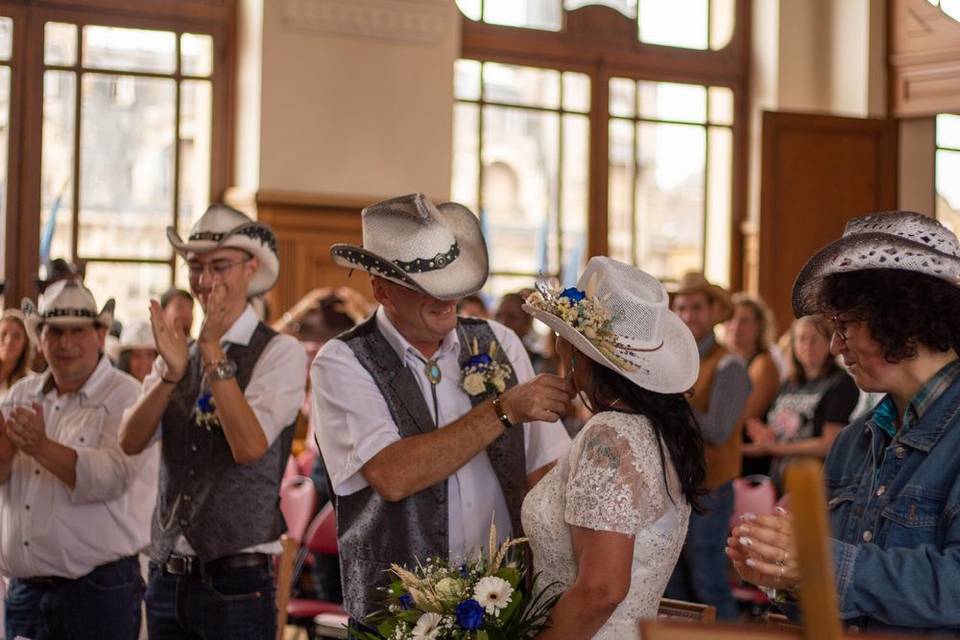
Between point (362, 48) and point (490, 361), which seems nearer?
point (490, 361)

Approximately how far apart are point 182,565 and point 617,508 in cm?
152

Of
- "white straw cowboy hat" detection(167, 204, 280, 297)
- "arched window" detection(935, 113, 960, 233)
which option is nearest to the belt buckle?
"white straw cowboy hat" detection(167, 204, 280, 297)

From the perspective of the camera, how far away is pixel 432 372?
3.26 meters

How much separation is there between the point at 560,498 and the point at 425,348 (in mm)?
693

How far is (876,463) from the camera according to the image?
237 cm

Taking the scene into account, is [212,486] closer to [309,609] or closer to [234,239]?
[234,239]

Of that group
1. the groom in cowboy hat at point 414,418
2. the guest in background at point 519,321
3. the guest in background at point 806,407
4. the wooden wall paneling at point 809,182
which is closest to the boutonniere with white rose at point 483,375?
the groom in cowboy hat at point 414,418

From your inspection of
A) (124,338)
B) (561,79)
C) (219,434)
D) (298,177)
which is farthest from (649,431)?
(561,79)

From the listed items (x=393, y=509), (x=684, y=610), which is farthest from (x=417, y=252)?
(x=684, y=610)

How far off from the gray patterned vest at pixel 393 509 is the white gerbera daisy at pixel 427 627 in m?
0.34

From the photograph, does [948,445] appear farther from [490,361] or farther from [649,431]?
[490,361]

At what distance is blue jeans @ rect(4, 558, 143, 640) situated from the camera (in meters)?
3.92

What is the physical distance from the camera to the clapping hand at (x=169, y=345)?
3.63 meters

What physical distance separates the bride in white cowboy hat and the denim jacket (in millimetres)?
389
